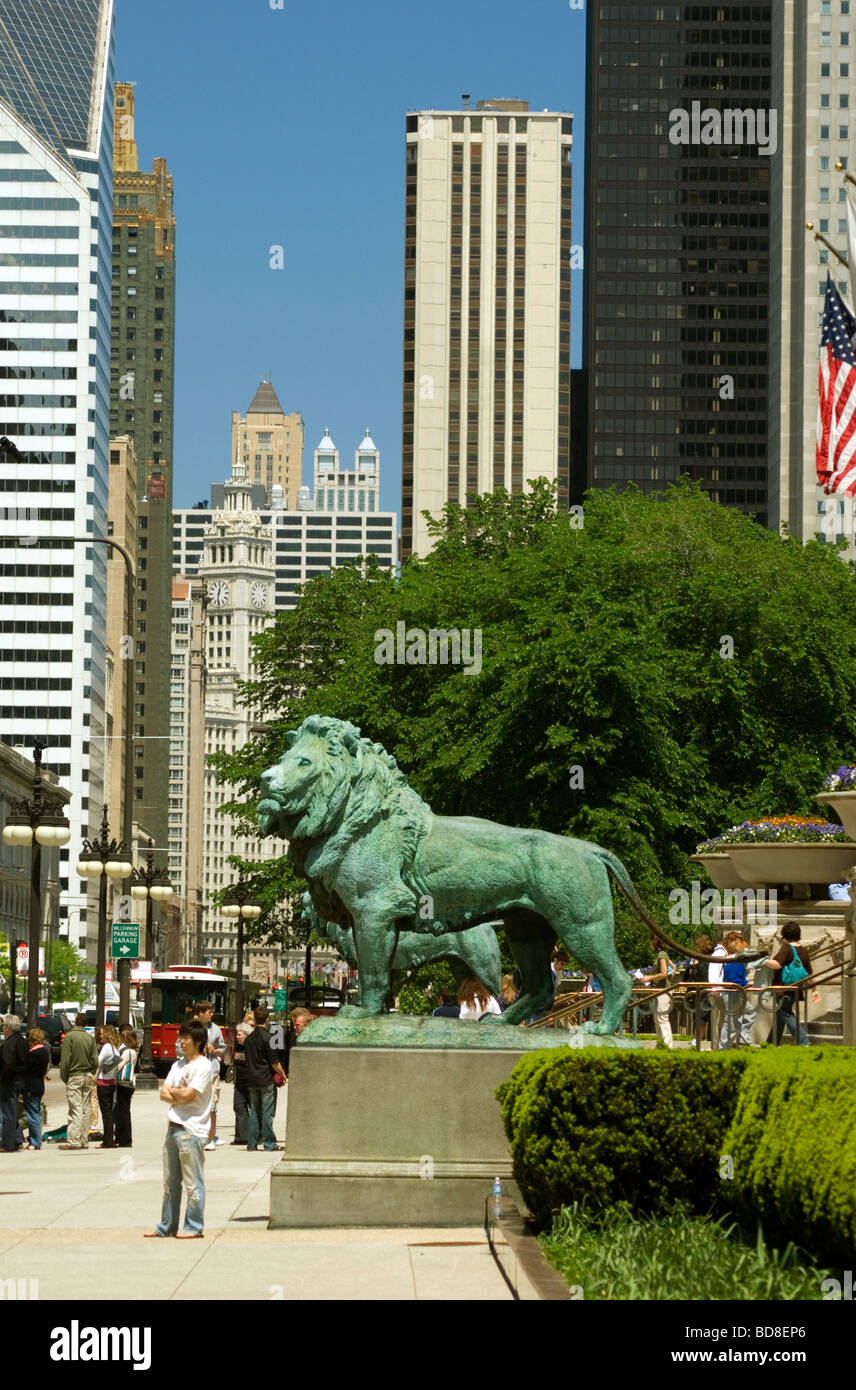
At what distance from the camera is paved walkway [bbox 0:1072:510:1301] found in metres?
11.9

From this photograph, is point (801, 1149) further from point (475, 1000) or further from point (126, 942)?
point (126, 942)

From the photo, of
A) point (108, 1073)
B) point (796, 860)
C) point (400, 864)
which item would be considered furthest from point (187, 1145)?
point (796, 860)

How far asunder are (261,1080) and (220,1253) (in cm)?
1242

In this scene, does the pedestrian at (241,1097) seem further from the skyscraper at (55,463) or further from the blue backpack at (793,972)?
the skyscraper at (55,463)

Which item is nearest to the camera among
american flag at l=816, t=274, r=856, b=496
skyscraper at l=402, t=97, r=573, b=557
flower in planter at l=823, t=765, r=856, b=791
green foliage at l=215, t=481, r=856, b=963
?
flower in planter at l=823, t=765, r=856, b=791

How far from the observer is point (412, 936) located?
56.2 feet

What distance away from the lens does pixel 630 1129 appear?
43.7ft

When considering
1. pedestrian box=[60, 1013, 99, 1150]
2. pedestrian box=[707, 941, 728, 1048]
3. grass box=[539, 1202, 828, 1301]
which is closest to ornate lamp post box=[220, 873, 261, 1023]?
pedestrian box=[60, 1013, 99, 1150]

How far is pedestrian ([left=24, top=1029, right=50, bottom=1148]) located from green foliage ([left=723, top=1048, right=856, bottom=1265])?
59.7 feet

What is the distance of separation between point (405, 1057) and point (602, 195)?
555 feet

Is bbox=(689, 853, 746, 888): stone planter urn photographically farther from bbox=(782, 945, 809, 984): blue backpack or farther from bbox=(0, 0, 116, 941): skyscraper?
bbox=(0, 0, 116, 941): skyscraper

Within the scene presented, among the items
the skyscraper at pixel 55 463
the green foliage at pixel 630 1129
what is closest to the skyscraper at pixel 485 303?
the skyscraper at pixel 55 463

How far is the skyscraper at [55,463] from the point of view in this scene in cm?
16588
